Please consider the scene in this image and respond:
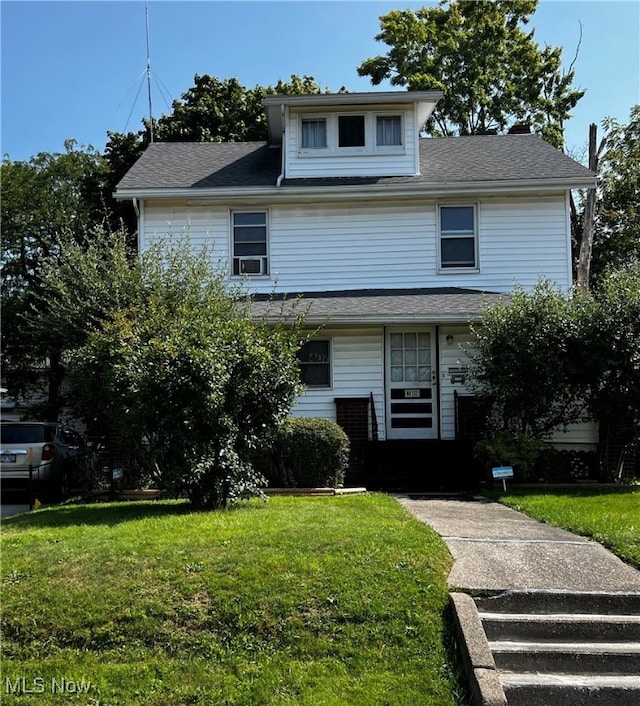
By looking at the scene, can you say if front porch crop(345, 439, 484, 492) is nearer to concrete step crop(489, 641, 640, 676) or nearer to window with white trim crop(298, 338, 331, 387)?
window with white trim crop(298, 338, 331, 387)

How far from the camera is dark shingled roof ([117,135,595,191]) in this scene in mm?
15664

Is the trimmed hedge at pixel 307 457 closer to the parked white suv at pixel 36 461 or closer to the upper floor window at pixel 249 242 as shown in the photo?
the parked white suv at pixel 36 461

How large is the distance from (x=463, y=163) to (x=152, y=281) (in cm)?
870

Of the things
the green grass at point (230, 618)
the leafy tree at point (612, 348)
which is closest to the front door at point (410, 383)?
the leafy tree at point (612, 348)

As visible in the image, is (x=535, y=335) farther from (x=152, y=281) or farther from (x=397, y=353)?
(x=152, y=281)

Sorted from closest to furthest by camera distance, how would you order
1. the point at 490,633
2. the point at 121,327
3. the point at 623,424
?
the point at 490,633 < the point at 121,327 < the point at 623,424

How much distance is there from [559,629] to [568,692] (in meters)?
0.74

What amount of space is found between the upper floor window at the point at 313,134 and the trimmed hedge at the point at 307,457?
763cm

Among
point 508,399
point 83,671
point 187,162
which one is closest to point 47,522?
point 83,671

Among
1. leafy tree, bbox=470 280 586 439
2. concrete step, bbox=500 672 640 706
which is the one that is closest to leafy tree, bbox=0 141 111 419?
leafy tree, bbox=470 280 586 439

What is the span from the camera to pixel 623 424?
12.5 metres

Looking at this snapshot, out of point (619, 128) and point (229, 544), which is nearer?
point (229, 544)

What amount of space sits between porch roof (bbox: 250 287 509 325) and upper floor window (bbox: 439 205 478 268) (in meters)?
0.74

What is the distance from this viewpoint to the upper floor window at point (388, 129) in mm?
16219
